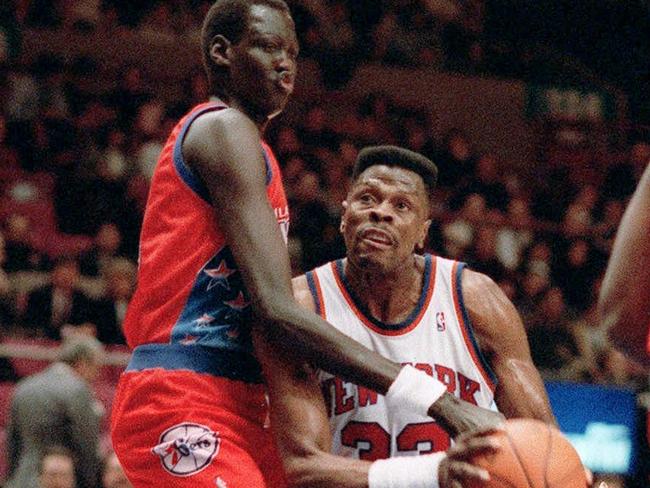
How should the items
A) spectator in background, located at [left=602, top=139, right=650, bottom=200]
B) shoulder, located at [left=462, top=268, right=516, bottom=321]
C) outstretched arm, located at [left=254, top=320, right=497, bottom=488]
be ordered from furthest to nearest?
spectator in background, located at [left=602, top=139, right=650, bottom=200] < shoulder, located at [left=462, top=268, right=516, bottom=321] < outstretched arm, located at [left=254, top=320, right=497, bottom=488]

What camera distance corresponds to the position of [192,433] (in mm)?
3053

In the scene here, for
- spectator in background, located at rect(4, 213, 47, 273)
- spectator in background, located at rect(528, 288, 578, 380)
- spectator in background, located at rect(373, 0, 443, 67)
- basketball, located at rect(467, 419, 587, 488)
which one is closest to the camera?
basketball, located at rect(467, 419, 587, 488)

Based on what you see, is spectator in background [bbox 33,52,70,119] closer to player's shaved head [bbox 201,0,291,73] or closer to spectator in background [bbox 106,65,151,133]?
spectator in background [bbox 106,65,151,133]

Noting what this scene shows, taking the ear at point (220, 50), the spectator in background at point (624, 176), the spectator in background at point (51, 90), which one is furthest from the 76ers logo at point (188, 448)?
the spectator in background at point (624, 176)

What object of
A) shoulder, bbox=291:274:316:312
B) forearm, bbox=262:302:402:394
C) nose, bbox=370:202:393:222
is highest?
nose, bbox=370:202:393:222

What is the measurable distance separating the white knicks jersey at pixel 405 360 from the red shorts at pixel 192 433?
360 millimetres

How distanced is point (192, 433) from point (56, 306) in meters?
5.46

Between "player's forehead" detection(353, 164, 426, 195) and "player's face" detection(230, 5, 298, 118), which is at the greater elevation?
"player's face" detection(230, 5, 298, 118)

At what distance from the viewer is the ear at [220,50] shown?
10.9ft

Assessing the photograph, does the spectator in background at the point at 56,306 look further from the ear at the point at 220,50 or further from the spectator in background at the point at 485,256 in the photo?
the ear at the point at 220,50

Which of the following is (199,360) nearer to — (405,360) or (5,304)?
(405,360)

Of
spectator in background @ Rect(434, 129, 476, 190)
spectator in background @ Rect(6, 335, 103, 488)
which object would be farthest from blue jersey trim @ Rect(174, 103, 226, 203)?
spectator in background @ Rect(434, 129, 476, 190)

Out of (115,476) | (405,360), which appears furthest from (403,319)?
(115,476)

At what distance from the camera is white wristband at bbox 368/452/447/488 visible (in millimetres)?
2953
